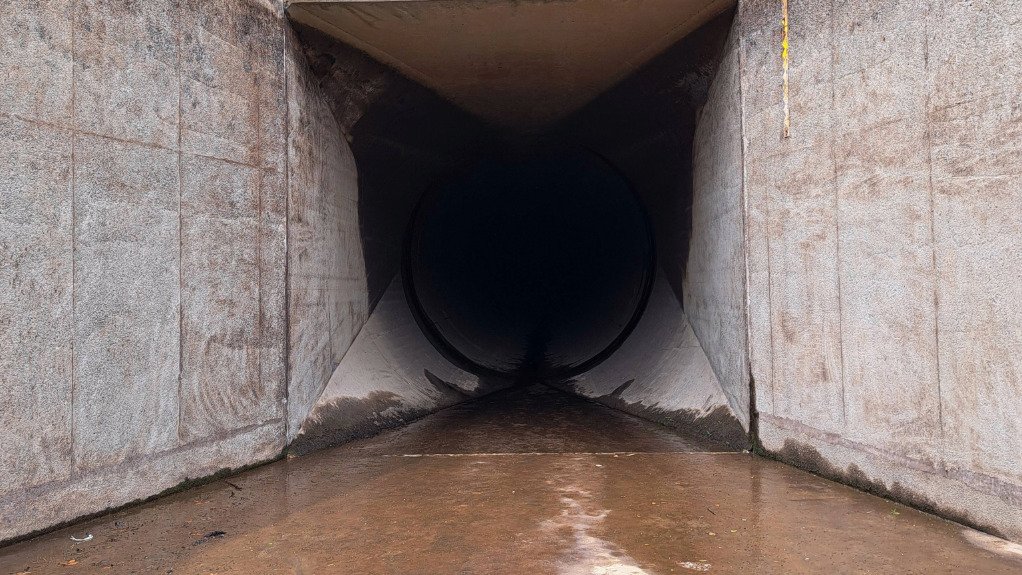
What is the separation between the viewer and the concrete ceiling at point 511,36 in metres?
4.89

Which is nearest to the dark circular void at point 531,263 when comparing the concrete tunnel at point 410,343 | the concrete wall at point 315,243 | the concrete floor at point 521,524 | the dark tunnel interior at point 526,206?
the dark tunnel interior at point 526,206

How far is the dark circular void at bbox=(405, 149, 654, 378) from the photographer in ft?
26.9

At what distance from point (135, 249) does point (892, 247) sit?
4260 millimetres

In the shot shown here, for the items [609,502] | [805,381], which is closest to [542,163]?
[805,381]

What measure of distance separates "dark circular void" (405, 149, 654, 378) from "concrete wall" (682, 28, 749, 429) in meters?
1.97

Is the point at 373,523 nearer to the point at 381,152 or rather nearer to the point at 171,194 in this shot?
the point at 171,194

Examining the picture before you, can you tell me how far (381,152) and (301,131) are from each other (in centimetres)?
143

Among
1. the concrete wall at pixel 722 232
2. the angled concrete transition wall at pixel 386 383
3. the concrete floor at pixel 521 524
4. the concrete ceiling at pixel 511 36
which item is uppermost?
the concrete ceiling at pixel 511 36

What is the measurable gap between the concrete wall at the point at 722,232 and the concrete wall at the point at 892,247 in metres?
0.14

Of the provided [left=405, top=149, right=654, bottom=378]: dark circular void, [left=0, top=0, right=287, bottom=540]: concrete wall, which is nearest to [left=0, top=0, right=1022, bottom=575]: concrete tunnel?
[left=0, top=0, right=287, bottom=540]: concrete wall

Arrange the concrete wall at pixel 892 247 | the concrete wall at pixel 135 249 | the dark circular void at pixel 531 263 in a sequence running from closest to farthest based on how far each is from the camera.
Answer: the concrete wall at pixel 892 247 < the concrete wall at pixel 135 249 < the dark circular void at pixel 531 263

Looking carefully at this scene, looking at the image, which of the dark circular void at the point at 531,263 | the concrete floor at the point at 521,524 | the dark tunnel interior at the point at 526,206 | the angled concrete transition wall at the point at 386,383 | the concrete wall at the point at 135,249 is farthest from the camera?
the dark circular void at the point at 531,263

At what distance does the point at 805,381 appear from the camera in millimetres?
4195

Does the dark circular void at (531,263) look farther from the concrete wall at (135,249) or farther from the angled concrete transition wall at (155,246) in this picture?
the concrete wall at (135,249)
